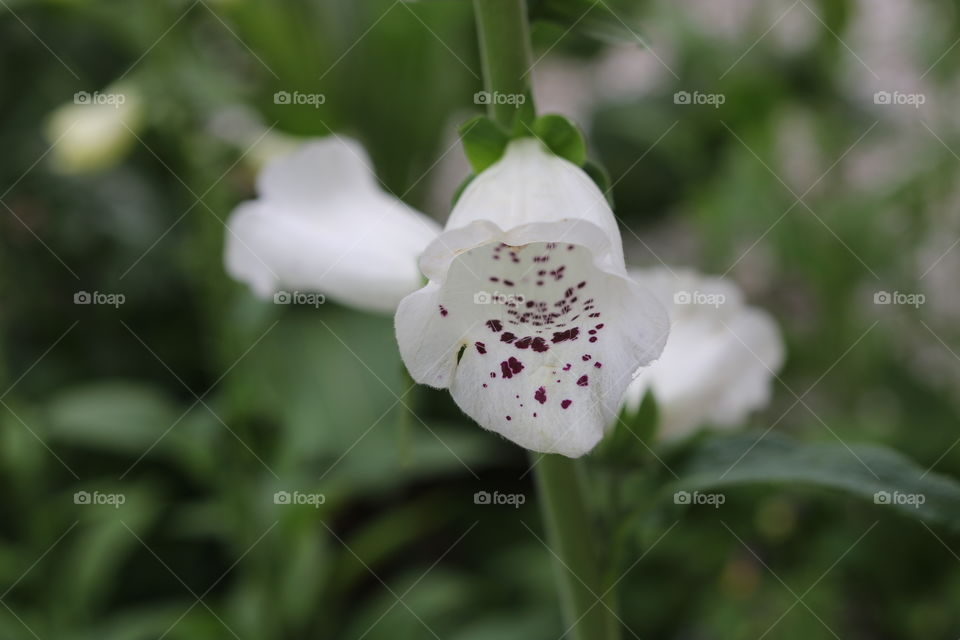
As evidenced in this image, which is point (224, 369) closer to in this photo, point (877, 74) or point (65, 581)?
point (65, 581)

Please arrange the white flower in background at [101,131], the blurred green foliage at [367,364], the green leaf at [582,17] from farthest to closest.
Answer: the white flower in background at [101,131] → the blurred green foliage at [367,364] → the green leaf at [582,17]

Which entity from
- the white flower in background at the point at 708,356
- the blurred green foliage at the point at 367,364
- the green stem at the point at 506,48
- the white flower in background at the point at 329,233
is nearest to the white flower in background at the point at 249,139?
the blurred green foliage at the point at 367,364

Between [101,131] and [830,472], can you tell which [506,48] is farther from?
[101,131]

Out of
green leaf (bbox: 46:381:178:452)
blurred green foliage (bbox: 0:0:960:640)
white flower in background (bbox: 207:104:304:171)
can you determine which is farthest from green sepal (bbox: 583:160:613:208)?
green leaf (bbox: 46:381:178:452)

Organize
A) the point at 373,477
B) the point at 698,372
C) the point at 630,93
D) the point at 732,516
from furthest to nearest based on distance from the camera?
1. the point at 630,93
2. the point at 373,477
3. the point at 732,516
4. the point at 698,372

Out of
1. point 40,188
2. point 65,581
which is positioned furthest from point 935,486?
point 40,188

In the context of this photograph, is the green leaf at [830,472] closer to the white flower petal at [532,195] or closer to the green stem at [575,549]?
the green stem at [575,549]
